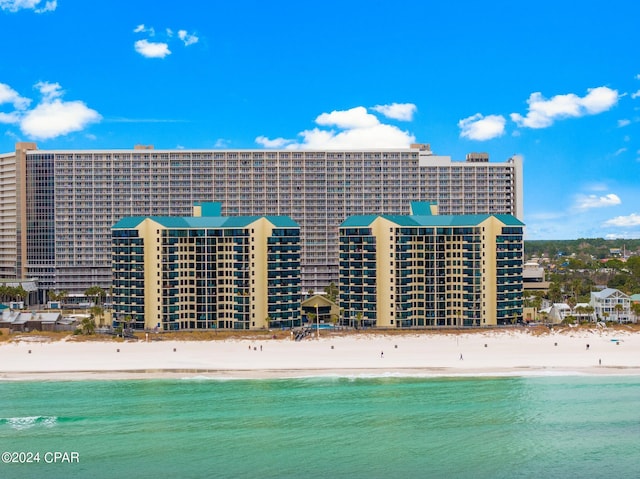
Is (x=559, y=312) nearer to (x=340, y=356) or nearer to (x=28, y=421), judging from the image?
(x=340, y=356)

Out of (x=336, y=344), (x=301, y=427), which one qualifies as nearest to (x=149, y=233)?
(x=336, y=344)

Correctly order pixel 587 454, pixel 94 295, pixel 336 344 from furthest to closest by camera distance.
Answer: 1. pixel 94 295
2. pixel 336 344
3. pixel 587 454

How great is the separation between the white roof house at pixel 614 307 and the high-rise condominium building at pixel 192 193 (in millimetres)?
51726

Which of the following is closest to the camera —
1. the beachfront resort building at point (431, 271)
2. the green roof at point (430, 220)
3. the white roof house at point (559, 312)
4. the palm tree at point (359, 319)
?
the palm tree at point (359, 319)

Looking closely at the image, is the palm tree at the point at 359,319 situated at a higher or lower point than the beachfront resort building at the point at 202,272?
lower

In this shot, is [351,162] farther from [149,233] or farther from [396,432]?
[396,432]

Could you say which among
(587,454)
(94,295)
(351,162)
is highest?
(351,162)

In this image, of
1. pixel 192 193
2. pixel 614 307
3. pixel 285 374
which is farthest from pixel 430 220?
pixel 192 193

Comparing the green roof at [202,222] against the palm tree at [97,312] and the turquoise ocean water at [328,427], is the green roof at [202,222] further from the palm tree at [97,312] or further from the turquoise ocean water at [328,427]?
the turquoise ocean water at [328,427]

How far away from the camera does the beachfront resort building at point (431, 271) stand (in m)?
119

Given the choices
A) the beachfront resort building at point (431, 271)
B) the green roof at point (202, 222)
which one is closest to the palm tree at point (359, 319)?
the beachfront resort building at point (431, 271)

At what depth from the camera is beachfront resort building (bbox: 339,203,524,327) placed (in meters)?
119

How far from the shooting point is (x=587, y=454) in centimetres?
6456

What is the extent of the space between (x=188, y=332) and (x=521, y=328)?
175 feet
